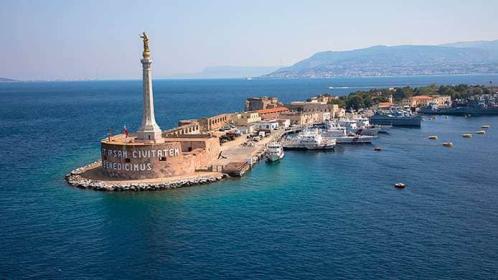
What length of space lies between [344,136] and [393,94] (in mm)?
73935

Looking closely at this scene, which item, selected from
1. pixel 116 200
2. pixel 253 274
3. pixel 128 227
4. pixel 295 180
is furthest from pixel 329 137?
pixel 253 274

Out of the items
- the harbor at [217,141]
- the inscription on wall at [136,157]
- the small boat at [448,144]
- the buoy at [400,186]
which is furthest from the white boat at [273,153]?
the small boat at [448,144]

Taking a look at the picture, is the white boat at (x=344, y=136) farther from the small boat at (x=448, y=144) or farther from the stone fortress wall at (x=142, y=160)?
the stone fortress wall at (x=142, y=160)

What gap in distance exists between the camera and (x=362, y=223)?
122 ft

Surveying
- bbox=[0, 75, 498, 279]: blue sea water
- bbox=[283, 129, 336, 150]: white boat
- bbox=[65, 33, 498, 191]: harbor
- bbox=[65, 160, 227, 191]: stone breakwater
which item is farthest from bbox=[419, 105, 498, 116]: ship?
bbox=[65, 160, 227, 191]: stone breakwater

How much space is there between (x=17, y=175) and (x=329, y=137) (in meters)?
44.5

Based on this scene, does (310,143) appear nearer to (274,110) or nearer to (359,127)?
(359,127)

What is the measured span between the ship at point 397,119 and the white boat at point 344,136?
844 inches

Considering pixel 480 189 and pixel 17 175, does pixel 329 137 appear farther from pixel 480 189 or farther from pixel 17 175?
pixel 17 175

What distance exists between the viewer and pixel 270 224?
37.1 meters

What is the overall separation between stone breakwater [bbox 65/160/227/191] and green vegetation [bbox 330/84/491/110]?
258 ft

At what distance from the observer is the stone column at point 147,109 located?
5159 cm

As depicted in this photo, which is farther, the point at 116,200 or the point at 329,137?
the point at 329,137

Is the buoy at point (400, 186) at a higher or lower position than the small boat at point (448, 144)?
lower
